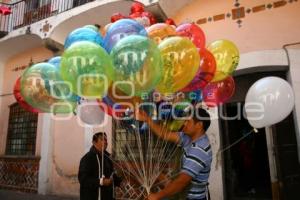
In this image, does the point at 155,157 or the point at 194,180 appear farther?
the point at 155,157

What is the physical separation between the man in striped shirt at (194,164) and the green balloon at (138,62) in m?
0.55

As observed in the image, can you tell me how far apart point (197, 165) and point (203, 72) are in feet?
3.23

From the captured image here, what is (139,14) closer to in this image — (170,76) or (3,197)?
(170,76)

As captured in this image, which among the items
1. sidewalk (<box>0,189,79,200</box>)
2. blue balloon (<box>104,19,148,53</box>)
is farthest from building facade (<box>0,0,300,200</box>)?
blue balloon (<box>104,19,148,53</box>)

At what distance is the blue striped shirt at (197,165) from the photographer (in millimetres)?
2297

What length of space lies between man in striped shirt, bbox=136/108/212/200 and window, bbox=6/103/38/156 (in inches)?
241

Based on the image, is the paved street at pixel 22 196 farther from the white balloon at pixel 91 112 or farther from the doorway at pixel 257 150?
the white balloon at pixel 91 112

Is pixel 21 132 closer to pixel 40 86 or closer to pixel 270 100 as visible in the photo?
pixel 40 86

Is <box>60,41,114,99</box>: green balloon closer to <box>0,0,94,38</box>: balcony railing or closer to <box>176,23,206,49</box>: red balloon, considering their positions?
<box>176,23,206,49</box>: red balloon

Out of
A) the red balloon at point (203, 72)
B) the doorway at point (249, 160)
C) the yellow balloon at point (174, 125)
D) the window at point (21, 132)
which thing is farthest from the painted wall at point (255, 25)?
the window at point (21, 132)

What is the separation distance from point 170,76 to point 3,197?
6.17 meters

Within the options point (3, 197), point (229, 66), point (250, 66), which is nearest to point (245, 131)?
point (250, 66)

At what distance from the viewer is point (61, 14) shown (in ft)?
23.2

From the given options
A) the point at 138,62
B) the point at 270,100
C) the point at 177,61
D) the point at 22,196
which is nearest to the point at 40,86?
the point at 138,62
